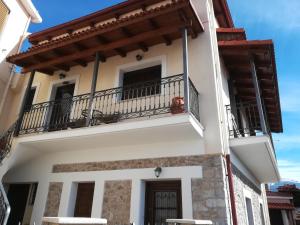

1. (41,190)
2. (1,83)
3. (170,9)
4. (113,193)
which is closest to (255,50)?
(170,9)

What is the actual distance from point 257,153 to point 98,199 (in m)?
4.96

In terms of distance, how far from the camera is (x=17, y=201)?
9.51 metres

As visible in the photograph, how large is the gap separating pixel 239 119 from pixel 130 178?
5937 millimetres

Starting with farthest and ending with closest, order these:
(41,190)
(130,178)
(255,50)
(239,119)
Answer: (239,119) < (41,190) < (255,50) < (130,178)

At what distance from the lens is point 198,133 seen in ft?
21.3

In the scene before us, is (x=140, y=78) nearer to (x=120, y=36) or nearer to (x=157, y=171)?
(x=120, y=36)

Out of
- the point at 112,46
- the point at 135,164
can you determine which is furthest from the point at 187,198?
the point at 112,46

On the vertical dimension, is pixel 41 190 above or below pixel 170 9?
below

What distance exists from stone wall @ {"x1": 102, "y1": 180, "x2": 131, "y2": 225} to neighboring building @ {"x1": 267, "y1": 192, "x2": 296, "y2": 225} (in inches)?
485

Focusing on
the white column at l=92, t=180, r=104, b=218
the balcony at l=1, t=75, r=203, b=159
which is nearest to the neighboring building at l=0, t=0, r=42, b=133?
the balcony at l=1, t=75, r=203, b=159

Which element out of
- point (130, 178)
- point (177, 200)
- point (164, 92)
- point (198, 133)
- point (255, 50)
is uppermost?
point (255, 50)

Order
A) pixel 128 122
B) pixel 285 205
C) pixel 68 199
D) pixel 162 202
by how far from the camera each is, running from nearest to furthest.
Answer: pixel 128 122, pixel 162 202, pixel 68 199, pixel 285 205

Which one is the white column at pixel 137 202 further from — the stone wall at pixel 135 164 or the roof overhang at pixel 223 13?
the roof overhang at pixel 223 13

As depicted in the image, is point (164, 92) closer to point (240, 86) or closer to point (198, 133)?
point (198, 133)
